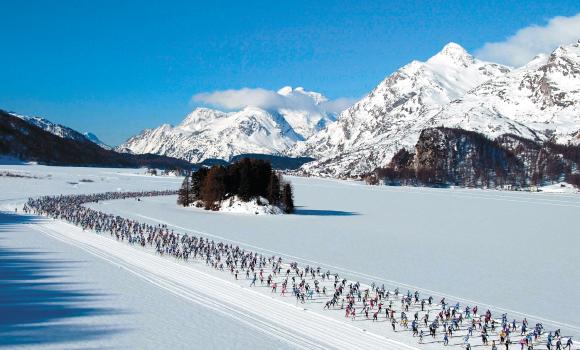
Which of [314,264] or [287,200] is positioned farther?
[287,200]

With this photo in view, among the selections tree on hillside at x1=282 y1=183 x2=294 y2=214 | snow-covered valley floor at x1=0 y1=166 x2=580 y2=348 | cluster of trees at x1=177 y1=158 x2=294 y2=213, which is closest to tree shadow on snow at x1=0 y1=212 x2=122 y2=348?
snow-covered valley floor at x1=0 y1=166 x2=580 y2=348

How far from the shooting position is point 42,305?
3522cm

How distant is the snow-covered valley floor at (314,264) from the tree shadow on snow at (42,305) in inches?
31.6

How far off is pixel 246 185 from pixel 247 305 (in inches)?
2857

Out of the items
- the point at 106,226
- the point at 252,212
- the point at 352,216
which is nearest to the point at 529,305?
the point at 106,226

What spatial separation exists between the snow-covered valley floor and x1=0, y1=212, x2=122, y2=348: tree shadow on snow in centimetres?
80

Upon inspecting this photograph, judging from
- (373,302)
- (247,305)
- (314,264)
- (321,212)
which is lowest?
(247,305)

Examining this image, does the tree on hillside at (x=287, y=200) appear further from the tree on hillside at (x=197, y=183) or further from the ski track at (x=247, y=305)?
the ski track at (x=247, y=305)

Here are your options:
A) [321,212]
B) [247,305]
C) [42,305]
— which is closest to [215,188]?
[321,212]

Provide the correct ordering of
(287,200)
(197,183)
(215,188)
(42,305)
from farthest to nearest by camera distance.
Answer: (197,183) → (215,188) → (287,200) → (42,305)

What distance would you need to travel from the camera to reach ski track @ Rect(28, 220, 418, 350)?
101ft

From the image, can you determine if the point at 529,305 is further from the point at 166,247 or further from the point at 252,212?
the point at 252,212

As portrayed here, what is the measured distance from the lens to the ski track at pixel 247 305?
Answer: 3088cm

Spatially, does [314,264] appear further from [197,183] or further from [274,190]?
[197,183]
